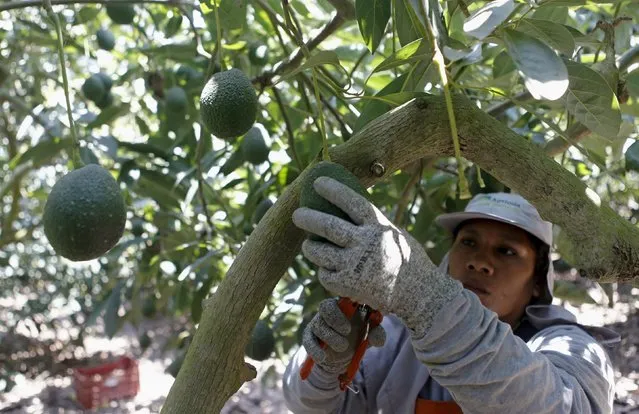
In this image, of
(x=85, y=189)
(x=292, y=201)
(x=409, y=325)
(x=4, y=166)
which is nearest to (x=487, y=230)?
(x=409, y=325)

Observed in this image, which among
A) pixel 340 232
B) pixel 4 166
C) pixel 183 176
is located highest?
pixel 4 166

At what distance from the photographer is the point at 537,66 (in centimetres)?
90

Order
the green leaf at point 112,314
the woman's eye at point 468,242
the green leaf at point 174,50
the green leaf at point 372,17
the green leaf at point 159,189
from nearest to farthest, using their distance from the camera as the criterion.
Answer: the green leaf at point 372,17, the woman's eye at point 468,242, the green leaf at point 174,50, the green leaf at point 159,189, the green leaf at point 112,314

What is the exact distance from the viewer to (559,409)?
1362 mm

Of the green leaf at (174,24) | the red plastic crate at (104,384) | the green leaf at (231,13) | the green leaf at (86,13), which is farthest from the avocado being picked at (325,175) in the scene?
the red plastic crate at (104,384)

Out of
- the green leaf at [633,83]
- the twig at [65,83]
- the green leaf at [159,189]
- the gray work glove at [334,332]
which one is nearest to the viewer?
the twig at [65,83]

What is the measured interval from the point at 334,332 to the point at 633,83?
83cm

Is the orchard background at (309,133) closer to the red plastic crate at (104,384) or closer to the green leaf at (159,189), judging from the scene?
the green leaf at (159,189)

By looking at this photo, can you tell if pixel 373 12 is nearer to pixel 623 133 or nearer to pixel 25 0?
pixel 25 0

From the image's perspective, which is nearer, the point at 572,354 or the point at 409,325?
the point at 409,325

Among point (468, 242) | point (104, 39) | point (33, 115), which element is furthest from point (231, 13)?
point (104, 39)

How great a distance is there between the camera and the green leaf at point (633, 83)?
150 centimetres

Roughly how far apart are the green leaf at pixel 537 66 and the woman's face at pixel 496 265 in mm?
978

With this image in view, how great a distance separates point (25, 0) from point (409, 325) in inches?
42.2
